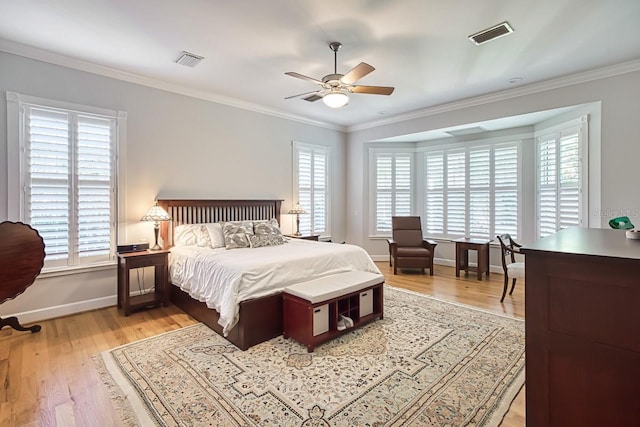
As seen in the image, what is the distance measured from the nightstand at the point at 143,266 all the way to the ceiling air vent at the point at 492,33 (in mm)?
4370

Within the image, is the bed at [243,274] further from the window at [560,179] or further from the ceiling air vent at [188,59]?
the window at [560,179]

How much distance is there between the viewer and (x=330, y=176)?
6.97 meters

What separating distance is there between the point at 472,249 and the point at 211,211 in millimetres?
4632

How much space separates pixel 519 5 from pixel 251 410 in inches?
151

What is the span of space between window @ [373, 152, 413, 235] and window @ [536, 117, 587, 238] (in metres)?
2.47

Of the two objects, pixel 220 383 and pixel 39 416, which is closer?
pixel 39 416

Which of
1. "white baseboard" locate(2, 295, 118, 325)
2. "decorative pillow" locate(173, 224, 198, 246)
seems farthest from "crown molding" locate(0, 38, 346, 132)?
"white baseboard" locate(2, 295, 118, 325)

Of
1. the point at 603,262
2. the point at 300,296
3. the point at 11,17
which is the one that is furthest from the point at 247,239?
the point at 603,262

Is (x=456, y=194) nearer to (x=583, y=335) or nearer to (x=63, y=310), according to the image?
(x=583, y=335)

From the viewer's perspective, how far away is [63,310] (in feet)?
12.4

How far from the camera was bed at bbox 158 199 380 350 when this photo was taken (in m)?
2.95

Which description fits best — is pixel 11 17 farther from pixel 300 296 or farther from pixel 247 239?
pixel 300 296

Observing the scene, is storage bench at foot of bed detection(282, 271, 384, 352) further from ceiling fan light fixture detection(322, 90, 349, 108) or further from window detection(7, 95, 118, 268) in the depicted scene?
window detection(7, 95, 118, 268)

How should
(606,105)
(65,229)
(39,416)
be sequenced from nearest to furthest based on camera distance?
(39,416) → (65,229) → (606,105)
